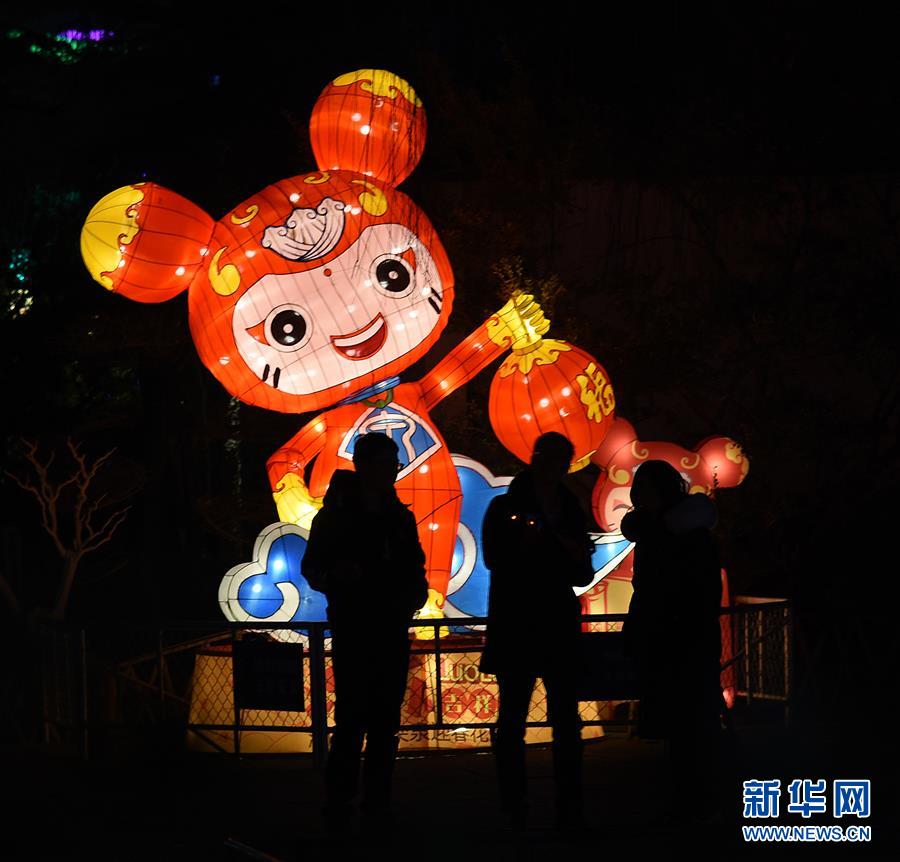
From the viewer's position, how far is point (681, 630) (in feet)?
18.4

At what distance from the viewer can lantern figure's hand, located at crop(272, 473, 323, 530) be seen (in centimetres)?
855

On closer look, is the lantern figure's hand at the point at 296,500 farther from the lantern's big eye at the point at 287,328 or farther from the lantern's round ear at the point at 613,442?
the lantern's round ear at the point at 613,442

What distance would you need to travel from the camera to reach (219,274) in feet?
26.9

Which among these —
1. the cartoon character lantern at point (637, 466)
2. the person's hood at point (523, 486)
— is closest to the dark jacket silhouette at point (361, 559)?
the person's hood at point (523, 486)

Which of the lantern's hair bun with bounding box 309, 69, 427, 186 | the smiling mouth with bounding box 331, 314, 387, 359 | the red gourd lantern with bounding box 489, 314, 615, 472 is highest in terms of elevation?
the lantern's hair bun with bounding box 309, 69, 427, 186

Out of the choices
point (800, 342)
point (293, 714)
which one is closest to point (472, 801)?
point (293, 714)

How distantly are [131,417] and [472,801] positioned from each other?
7.81 m

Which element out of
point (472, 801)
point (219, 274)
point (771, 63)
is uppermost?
point (771, 63)

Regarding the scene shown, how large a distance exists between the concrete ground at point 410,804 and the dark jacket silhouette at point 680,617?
18.8 inches

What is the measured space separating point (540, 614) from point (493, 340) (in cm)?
366

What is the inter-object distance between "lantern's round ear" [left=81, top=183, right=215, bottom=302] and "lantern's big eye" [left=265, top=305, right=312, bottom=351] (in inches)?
24.5

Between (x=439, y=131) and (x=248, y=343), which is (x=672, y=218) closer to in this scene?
(x=439, y=131)

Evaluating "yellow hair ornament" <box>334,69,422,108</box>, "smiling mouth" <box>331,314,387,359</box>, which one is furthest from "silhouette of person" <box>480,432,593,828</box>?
"yellow hair ornament" <box>334,69,422,108</box>

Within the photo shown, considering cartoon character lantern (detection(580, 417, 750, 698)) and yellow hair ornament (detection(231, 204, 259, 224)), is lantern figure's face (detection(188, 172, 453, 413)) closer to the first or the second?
yellow hair ornament (detection(231, 204, 259, 224))
